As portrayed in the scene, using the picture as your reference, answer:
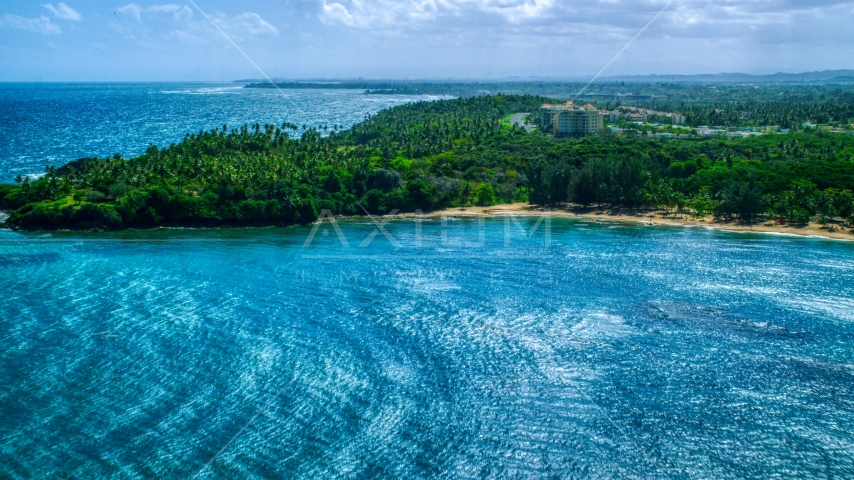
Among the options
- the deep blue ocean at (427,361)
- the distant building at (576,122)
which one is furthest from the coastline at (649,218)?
the distant building at (576,122)

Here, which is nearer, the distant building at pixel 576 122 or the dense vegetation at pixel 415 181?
the dense vegetation at pixel 415 181

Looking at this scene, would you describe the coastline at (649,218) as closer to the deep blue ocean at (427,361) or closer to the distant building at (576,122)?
the deep blue ocean at (427,361)

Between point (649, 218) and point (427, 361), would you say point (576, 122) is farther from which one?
point (427, 361)

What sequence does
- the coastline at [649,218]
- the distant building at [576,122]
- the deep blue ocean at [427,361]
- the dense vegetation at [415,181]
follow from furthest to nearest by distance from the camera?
the distant building at [576,122] < the dense vegetation at [415,181] < the coastline at [649,218] < the deep blue ocean at [427,361]

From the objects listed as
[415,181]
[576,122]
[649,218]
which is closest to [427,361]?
[415,181]

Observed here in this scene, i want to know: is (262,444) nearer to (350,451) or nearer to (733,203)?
(350,451)

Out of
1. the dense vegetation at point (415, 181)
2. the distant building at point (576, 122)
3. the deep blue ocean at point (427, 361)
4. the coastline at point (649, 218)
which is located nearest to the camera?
the deep blue ocean at point (427, 361)
